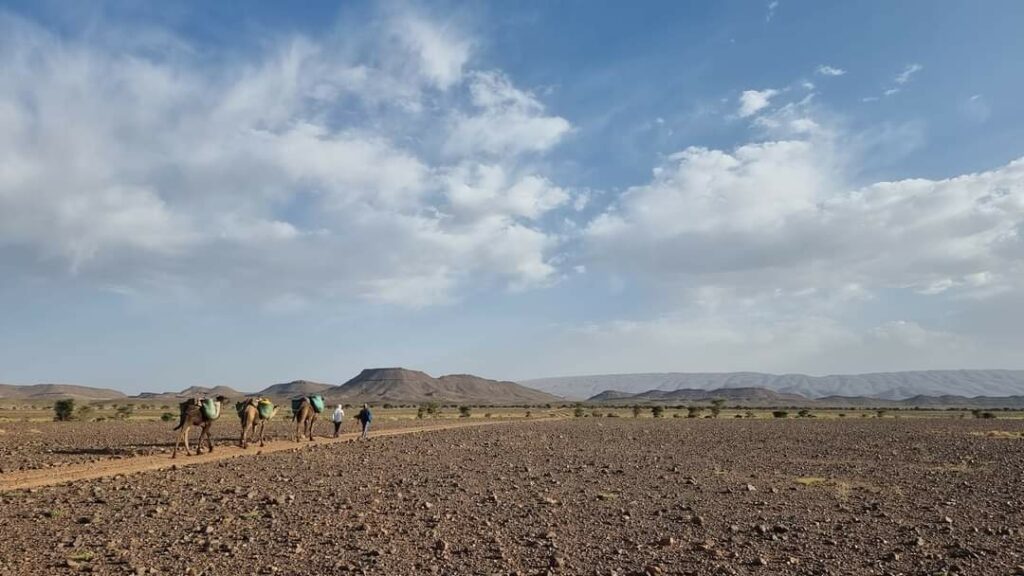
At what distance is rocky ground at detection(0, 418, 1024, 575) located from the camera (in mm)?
9664

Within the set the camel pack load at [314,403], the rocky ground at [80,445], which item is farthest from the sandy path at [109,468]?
the camel pack load at [314,403]

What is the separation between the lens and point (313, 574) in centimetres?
894

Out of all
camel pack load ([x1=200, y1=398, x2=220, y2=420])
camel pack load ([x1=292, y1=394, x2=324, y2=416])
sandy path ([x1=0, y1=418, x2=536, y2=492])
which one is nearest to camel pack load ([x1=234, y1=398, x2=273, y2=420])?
sandy path ([x1=0, y1=418, x2=536, y2=492])

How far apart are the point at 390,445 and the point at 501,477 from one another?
1117 cm

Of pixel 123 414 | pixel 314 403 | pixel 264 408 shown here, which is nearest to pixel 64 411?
pixel 123 414

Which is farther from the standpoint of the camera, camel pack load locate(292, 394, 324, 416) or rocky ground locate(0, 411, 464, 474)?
camel pack load locate(292, 394, 324, 416)

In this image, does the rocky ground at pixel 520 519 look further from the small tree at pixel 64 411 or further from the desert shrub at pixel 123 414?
the desert shrub at pixel 123 414

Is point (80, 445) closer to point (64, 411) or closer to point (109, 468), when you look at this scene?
point (109, 468)

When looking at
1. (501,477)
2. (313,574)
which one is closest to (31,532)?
(313,574)

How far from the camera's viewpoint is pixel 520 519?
12.7 m

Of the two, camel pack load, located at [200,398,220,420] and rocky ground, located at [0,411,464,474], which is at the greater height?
camel pack load, located at [200,398,220,420]

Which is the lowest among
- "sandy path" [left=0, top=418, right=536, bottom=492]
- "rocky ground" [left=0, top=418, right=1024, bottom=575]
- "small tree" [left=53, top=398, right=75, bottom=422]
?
"rocky ground" [left=0, top=418, right=1024, bottom=575]

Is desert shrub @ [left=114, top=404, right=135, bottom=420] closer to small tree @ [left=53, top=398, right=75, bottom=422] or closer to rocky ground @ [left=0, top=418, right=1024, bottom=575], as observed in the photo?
small tree @ [left=53, top=398, right=75, bottom=422]

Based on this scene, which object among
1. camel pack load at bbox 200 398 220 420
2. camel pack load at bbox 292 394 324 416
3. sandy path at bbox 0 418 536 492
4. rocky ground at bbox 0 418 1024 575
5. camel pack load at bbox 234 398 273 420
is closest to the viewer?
rocky ground at bbox 0 418 1024 575
